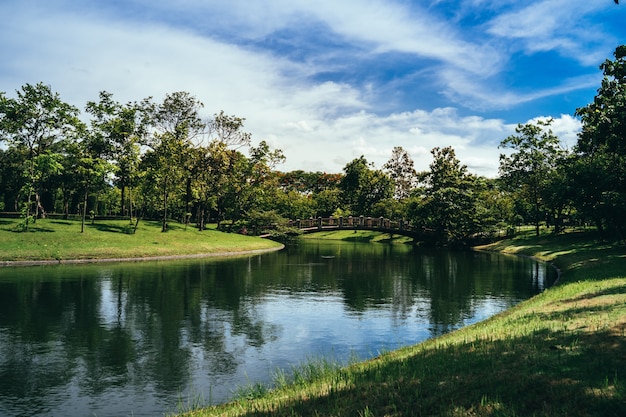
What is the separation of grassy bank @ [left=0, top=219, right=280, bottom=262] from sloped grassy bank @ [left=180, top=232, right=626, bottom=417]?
35.7m

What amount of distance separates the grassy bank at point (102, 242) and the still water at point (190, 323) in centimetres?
376

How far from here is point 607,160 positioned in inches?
1593

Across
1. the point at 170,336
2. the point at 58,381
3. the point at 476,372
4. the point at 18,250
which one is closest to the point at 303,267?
the point at 18,250

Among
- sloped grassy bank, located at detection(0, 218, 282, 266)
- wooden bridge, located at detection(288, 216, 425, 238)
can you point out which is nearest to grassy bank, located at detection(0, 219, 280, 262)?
sloped grassy bank, located at detection(0, 218, 282, 266)

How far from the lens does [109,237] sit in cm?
4812

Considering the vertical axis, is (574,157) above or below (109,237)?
above

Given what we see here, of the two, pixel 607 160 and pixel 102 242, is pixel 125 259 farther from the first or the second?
pixel 607 160

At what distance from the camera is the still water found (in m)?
12.9

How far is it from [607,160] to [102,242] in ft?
154

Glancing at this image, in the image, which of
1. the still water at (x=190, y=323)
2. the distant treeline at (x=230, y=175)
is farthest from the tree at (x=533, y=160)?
the still water at (x=190, y=323)

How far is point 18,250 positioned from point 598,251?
52.1 m

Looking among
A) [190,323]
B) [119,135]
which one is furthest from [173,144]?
[190,323]

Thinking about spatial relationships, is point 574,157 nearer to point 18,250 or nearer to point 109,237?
point 109,237

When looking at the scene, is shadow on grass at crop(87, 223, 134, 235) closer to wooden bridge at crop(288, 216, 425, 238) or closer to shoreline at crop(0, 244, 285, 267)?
shoreline at crop(0, 244, 285, 267)
